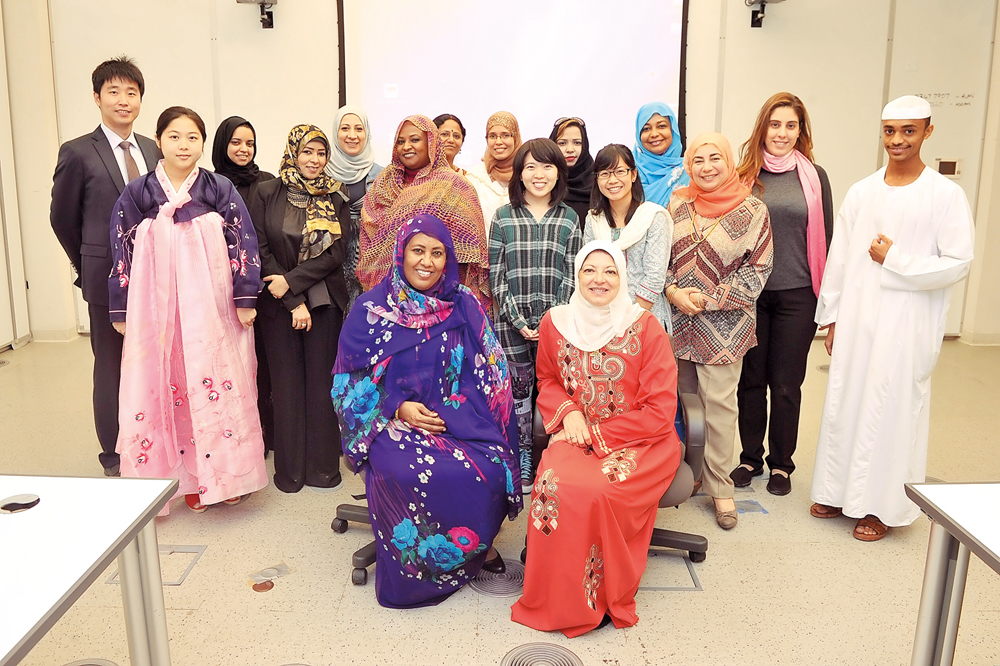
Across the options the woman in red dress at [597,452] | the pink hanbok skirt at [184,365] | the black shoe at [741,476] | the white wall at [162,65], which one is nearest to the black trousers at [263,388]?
the pink hanbok skirt at [184,365]

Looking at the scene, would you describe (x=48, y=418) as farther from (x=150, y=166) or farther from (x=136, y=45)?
(x=136, y=45)

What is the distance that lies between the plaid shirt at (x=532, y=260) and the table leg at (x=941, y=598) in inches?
60.9

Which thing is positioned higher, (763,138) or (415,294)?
(763,138)

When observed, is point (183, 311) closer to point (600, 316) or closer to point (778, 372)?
point (600, 316)

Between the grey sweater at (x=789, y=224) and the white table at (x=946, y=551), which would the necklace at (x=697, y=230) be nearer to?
the grey sweater at (x=789, y=224)

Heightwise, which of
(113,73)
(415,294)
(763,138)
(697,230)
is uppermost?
(113,73)

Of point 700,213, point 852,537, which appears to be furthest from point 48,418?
point 852,537

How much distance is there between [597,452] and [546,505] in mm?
263

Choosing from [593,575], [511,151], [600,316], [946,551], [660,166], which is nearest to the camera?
[946,551]

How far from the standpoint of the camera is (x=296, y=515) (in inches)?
116

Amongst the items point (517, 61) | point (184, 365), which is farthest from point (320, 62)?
point (184, 365)

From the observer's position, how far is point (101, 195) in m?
3.13

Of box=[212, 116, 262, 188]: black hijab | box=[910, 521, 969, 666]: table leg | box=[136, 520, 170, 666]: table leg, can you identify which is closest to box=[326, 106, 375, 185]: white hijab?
box=[212, 116, 262, 188]: black hijab

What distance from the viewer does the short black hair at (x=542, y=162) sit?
→ 2764 mm
